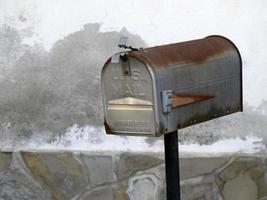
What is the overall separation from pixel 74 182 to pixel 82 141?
0.26 m

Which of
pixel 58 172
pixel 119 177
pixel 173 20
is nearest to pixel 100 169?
pixel 119 177

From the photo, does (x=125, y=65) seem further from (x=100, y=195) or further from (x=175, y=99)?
(x=100, y=195)

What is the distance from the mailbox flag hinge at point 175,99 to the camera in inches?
100

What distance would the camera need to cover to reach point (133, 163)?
3.91 metres

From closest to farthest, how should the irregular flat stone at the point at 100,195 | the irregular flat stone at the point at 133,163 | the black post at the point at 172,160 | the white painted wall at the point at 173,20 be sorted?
the black post at the point at 172,160 → the white painted wall at the point at 173,20 → the irregular flat stone at the point at 133,163 → the irregular flat stone at the point at 100,195

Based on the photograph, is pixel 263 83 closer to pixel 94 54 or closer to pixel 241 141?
pixel 241 141

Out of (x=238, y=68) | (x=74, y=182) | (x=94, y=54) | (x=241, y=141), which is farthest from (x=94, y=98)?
(x=238, y=68)

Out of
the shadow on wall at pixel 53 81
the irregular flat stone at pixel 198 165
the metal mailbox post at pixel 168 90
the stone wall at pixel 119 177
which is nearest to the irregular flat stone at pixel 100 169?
the stone wall at pixel 119 177

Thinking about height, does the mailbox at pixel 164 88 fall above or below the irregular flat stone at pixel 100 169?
above

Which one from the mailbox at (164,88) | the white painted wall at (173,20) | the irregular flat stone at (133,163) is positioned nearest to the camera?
the mailbox at (164,88)

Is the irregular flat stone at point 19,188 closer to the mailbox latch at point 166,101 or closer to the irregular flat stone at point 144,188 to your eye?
the irregular flat stone at point 144,188

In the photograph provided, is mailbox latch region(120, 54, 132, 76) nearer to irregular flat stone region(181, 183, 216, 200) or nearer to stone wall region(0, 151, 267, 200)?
stone wall region(0, 151, 267, 200)

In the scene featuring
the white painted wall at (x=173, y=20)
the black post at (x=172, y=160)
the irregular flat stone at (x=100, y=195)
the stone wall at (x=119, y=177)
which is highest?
the white painted wall at (x=173, y=20)

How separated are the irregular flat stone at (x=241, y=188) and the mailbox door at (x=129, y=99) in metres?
1.39
